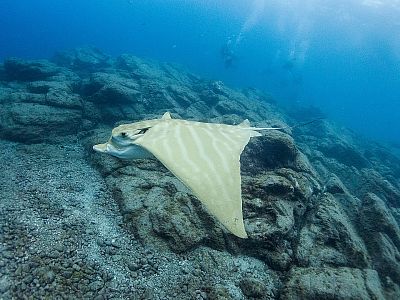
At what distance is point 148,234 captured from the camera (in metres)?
4.64

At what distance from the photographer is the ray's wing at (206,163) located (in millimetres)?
2234

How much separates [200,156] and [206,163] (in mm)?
148

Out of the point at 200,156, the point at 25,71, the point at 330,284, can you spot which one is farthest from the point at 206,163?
the point at 25,71

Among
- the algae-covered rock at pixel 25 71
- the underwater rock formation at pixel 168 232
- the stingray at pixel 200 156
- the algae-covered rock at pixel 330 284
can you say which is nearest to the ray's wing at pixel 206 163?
the stingray at pixel 200 156

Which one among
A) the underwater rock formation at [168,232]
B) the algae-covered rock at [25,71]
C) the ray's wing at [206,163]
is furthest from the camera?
the algae-covered rock at [25,71]

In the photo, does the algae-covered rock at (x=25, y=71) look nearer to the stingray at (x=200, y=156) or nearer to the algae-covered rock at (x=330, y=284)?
the stingray at (x=200, y=156)

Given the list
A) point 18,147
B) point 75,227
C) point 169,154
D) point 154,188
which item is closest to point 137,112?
point 18,147

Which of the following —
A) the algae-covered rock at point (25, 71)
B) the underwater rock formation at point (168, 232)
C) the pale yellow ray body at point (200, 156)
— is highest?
the pale yellow ray body at point (200, 156)

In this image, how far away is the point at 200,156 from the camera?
9.29 ft

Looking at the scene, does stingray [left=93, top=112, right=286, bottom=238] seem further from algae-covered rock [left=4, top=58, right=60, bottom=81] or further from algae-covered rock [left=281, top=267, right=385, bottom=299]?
algae-covered rock [left=4, top=58, right=60, bottom=81]

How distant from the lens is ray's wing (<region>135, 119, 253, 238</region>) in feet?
7.33

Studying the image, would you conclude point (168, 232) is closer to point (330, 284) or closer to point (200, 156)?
point (200, 156)

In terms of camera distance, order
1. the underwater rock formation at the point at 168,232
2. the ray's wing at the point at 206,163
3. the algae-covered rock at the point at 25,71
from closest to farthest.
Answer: the ray's wing at the point at 206,163 → the underwater rock formation at the point at 168,232 → the algae-covered rock at the point at 25,71

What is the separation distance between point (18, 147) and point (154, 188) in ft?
13.9
